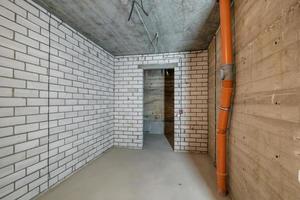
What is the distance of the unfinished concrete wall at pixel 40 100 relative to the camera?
184 cm

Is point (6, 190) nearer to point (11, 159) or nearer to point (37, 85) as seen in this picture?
point (11, 159)

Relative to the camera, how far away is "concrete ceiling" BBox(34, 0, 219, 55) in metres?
2.18

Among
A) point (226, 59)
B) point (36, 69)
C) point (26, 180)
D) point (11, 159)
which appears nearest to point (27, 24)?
point (36, 69)

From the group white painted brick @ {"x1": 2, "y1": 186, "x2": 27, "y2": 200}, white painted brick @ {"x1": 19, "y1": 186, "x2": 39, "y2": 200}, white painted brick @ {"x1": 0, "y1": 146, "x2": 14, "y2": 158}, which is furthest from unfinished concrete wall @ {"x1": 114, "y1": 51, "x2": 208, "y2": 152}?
white painted brick @ {"x1": 0, "y1": 146, "x2": 14, "y2": 158}

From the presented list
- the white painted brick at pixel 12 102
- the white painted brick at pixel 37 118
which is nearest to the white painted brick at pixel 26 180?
the white painted brick at pixel 37 118

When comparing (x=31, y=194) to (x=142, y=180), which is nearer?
(x=31, y=194)

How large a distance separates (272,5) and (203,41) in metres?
2.36

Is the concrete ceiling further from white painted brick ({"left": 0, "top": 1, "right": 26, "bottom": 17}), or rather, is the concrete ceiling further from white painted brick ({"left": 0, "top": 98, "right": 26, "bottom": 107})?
white painted brick ({"left": 0, "top": 98, "right": 26, "bottom": 107})

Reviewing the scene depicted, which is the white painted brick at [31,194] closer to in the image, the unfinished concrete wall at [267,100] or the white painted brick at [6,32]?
the white painted brick at [6,32]

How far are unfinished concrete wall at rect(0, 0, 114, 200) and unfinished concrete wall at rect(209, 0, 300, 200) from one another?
8.72 feet

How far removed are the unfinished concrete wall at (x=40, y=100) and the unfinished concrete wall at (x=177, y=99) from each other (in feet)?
3.74

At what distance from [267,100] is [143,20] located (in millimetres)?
2152

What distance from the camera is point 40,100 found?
225 cm

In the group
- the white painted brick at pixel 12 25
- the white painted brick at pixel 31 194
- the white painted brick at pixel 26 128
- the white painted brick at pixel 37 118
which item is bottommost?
the white painted brick at pixel 31 194
